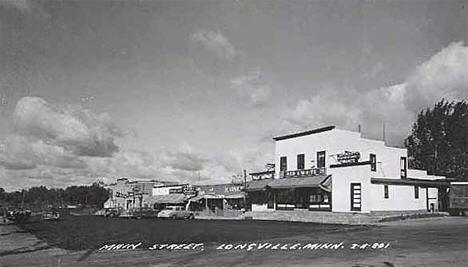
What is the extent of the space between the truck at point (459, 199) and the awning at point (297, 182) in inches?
416

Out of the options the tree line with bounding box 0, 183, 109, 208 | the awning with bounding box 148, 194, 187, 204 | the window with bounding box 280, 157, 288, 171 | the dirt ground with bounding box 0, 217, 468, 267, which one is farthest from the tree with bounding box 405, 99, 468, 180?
the tree line with bounding box 0, 183, 109, 208

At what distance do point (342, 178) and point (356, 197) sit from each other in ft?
6.36

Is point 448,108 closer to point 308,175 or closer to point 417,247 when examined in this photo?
point 308,175

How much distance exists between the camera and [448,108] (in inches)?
2420

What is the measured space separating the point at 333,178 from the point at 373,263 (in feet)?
88.3

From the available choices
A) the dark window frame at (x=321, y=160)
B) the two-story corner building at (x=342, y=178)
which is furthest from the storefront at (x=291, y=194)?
the dark window frame at (x=321, y=160)

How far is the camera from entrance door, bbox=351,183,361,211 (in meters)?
35.8

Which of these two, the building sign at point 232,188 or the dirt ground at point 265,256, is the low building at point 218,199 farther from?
the dirt ground at point 265,256

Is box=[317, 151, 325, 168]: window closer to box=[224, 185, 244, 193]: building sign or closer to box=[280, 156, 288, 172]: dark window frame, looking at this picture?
box=[280, 156, 288, 172]: dark window frame

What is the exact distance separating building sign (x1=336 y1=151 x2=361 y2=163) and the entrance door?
97.4 inches

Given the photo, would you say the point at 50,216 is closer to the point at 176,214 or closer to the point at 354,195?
the point at 176,214

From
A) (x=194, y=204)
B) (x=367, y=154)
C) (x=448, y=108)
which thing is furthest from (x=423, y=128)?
(x=194, y=204)

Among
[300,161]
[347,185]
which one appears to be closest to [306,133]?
[300,161]

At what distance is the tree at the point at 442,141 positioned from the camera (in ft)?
187
